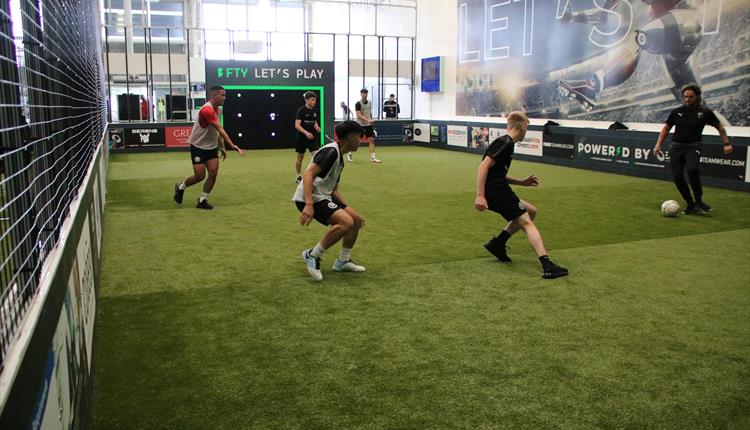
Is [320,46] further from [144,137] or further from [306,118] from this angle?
[306,118]

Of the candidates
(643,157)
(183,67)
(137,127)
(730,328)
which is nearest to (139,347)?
(730,328)

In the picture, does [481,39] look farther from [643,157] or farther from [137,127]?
[137,127]

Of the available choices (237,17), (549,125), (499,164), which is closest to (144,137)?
(237,17)

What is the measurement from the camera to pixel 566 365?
409 cm

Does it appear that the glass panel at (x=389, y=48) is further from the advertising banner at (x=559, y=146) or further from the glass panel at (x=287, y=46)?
the advertising banner at (x=559, y=146)

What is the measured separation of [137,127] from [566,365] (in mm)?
20571

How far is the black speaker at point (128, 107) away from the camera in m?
22.2

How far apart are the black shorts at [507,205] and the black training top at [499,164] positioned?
0.05 metres

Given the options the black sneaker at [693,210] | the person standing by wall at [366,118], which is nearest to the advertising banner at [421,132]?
the person standing by wall at [366,118]

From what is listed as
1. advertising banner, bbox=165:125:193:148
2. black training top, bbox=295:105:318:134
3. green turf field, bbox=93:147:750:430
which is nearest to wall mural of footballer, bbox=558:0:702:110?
green turf field, bbox=93:147:750:430

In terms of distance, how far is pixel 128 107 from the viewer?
22312 millimetres

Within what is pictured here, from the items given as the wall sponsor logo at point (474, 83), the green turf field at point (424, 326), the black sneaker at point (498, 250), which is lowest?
the green turf field at point (424, 326)

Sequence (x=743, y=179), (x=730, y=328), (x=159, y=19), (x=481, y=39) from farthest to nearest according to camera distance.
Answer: (x=159, y=19), (x=481, y=39), (x=743, y=179), (x=730, y=328)

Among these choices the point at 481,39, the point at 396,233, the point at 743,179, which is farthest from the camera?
the point at 481,39
